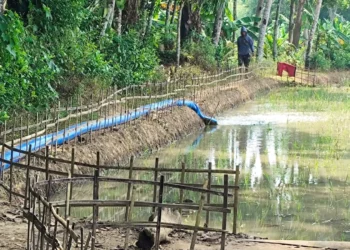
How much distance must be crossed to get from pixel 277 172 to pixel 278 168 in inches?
14.5

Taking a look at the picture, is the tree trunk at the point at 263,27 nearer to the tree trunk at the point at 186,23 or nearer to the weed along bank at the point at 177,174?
the tree trunk at the point at 186,23

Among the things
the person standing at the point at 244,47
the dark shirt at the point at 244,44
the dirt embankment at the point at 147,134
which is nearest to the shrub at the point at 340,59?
the person standing at the point at 244,47

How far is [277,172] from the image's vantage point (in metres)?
11.1

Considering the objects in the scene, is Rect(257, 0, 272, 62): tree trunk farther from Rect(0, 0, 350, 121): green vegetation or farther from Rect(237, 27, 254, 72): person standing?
Rect(237, 27, 254, 72): person standing

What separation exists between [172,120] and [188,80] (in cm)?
399

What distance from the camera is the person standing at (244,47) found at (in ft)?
75.4

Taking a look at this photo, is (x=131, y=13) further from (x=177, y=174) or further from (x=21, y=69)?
(x=21, y=69)

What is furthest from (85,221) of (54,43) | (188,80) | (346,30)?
(346,30)

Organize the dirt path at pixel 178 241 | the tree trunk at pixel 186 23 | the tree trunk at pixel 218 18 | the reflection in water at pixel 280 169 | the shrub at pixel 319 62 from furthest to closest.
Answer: the shrub at pixel 319 62, the tree trunk at pixel 186 23, the tree trunk at pixel 218 18, the reflection in water at pixel 280 169, the dirt path at pixel 178 241

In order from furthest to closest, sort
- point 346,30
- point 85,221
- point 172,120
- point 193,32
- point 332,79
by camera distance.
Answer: point 346,30, point 332,79, point 193,32, point 172,120, point 85,221

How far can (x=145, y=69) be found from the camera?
16172mm

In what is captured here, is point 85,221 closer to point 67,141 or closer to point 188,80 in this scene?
point 67,141

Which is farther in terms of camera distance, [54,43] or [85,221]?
[54,43]

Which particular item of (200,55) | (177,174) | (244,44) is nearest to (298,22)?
(244,44)
